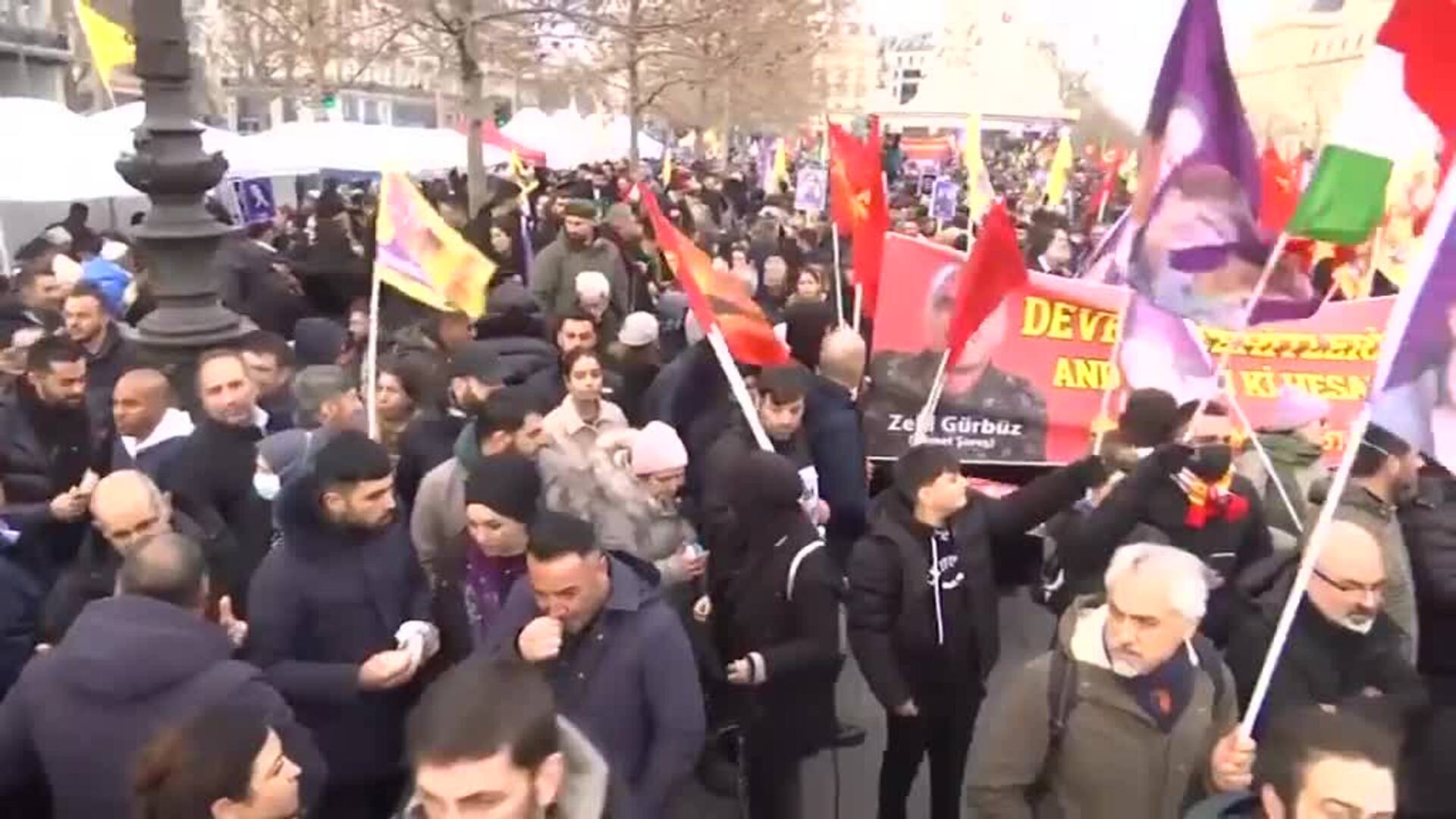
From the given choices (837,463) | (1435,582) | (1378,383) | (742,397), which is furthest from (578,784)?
(837,463)

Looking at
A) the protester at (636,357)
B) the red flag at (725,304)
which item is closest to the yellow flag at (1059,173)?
the protester at (636,357)

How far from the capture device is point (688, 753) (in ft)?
11.3

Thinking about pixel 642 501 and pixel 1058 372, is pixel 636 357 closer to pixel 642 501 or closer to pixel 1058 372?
pixel 1058 372

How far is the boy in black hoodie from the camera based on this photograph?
13.7 feet

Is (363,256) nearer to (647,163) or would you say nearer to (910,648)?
(910,648)

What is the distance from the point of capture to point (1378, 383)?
126 inches

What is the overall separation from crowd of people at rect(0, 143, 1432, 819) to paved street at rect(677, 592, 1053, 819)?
0.10 m

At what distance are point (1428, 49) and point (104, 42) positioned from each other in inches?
482

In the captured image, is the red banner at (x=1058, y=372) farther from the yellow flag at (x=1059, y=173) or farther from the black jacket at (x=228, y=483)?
the yellow flag at (x=1059, y=173)

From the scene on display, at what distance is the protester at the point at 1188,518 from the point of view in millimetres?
4367

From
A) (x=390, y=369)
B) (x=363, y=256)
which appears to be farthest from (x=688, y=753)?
(x=363, y=256)

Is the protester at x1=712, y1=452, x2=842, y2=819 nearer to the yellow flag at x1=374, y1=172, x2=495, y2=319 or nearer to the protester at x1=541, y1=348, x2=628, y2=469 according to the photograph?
the protester at x1=541, y1=348, x2=628, y2=469

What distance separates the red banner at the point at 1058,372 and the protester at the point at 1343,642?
11.0ft

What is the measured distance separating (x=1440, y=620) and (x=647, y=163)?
31061 mm
